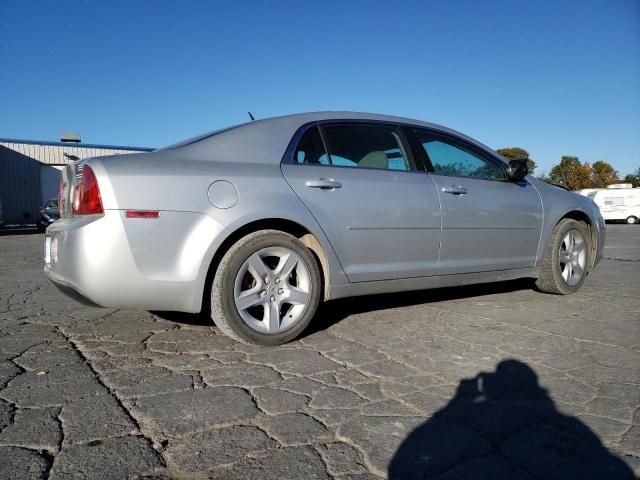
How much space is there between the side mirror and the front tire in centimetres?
218

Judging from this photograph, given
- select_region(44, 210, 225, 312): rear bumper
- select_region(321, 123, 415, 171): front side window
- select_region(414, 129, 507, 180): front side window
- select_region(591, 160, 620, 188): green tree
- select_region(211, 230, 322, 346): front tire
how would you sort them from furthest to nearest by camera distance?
select_region(591, 160, 620, 188): green tree
select_region(414, 129, 507, 180): front side window
select_region(321, 123, 415, 171): front side window
select_region(211, 230, 322, 346): front tire
select_region(44, 210, 225, 312): rear bumper

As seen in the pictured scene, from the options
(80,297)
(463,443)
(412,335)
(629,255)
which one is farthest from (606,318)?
(629,255)

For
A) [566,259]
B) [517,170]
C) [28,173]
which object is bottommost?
[566,259]

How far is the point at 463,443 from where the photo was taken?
70.6 inches

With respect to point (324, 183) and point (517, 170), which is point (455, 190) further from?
point (324, 183)

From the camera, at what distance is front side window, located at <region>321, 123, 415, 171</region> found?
3.54 metres

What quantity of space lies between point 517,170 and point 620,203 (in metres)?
29.7

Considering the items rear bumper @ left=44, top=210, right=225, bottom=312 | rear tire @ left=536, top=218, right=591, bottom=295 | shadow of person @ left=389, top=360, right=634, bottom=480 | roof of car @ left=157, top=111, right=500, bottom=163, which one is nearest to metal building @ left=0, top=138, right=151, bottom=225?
roof of car @ left=157, top=111, right=500, bottom=163

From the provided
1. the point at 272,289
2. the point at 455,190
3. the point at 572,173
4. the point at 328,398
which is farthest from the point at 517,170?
the point at 572,173

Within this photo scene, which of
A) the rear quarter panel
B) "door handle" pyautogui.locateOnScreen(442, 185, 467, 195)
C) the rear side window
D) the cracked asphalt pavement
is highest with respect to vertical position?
the rear side window

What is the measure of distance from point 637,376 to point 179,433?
232 cm

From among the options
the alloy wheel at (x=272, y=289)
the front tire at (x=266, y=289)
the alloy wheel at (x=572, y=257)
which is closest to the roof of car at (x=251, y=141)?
the front tire at (x=266, y=289)

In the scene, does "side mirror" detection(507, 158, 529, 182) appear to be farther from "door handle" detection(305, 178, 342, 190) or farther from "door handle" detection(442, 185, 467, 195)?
"door handle" detection(305, 178, 342, 190)

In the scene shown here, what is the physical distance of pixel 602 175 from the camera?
60.2m
